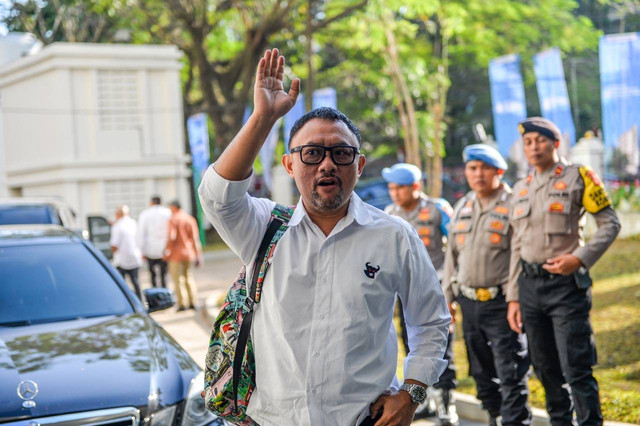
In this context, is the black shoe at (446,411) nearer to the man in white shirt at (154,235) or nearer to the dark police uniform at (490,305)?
the dark police uniform at (490,305)

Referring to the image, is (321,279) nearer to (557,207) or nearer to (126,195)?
(557,207)

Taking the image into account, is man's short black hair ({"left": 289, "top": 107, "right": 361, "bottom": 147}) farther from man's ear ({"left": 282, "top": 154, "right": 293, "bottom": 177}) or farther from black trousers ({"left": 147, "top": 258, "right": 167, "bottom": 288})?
black trousers ({"left": 147, "top": 258, "right": 167, "bottom": 288})

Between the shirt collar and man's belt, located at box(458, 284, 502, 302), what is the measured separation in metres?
2.97

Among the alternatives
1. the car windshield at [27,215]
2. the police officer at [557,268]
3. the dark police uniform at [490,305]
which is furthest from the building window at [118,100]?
the police officer at [557,268]

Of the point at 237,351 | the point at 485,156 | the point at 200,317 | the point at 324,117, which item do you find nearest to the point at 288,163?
the point at 324,117

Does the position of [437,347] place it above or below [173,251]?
above

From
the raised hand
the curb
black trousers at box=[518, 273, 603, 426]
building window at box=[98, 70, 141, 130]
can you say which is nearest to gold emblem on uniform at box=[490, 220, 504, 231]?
black trousers at box=[518, 273, 603, 426]

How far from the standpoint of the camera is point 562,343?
204 inches

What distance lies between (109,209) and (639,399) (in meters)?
21.9

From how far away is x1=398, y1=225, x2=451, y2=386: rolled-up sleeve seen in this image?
305cm

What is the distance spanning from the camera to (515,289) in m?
5.55

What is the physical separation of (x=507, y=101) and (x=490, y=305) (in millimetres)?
14102

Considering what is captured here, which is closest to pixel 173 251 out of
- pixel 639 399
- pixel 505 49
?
pixel 639 399

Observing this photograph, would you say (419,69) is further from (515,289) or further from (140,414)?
(140,414)
